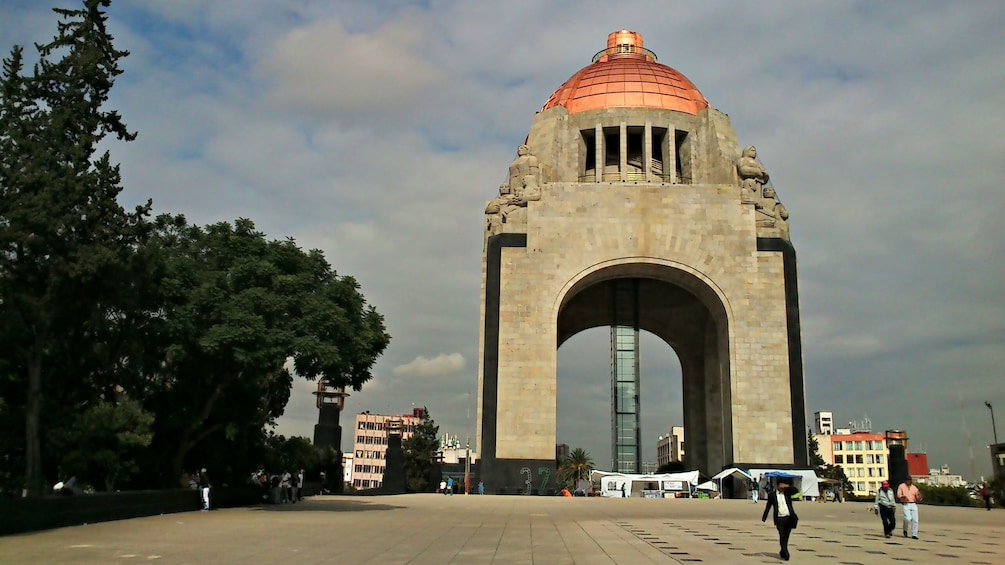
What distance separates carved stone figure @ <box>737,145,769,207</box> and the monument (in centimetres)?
9

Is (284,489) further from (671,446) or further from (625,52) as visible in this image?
(671,446)

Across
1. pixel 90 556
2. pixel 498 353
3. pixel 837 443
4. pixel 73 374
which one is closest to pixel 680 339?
pixel 498 353

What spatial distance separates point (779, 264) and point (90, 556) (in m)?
30.8

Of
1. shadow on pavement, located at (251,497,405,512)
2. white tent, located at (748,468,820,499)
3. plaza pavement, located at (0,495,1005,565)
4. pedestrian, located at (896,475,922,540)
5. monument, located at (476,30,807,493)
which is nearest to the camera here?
plaza pavement, located at (0,495,1005,565)

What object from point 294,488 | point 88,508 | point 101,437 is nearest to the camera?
point 88,508

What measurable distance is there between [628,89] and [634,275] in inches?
464

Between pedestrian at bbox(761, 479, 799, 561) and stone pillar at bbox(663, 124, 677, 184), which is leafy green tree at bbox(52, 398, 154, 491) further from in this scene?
stone pillar at bbox(663, 124, 677, 184)

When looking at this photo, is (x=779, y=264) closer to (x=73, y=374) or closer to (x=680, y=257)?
(x=680, y=257)

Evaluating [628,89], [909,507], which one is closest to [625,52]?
[628,89]

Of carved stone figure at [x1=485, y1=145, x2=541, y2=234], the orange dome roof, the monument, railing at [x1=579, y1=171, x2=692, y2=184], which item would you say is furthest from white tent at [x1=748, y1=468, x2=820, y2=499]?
the orange dome roof

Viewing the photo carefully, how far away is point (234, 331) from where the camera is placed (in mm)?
17906

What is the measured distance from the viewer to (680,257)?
114 feet

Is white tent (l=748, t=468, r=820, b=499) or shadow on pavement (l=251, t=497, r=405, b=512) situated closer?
shadow on pavement (l=251, t=497, r=405, b=512)

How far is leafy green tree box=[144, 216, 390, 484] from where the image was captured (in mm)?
18359
